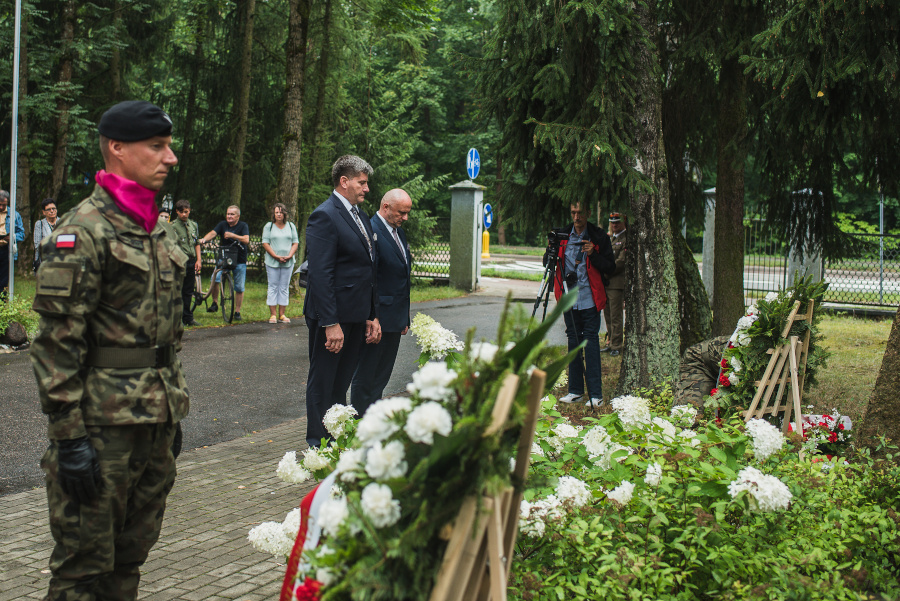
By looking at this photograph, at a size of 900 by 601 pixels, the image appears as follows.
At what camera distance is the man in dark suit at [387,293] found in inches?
231

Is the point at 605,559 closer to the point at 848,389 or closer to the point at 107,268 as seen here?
the point at 107,268

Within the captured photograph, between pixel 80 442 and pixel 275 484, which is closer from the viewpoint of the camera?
pixel 80 442

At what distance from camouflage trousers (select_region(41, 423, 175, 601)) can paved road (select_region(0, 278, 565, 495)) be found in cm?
193

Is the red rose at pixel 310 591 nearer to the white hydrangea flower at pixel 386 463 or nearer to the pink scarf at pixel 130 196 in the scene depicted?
the white hydrangea flower at pixel 386 463

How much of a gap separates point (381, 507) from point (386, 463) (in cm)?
10

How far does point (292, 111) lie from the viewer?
16.1 m

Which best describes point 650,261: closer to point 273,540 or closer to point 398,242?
point 398,242

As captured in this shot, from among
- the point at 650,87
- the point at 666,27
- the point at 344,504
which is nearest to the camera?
the point at 344,504

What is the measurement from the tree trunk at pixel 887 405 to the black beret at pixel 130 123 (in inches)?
152

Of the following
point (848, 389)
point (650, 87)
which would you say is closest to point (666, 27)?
point (650, 87)

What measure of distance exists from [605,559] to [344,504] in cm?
114

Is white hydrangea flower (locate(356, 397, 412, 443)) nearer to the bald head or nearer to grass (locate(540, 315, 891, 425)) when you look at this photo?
the bald head

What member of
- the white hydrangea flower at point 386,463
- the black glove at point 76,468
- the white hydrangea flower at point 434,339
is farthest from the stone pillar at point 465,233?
the white hydrangea flower at point 386,463

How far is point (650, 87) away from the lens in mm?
7074
